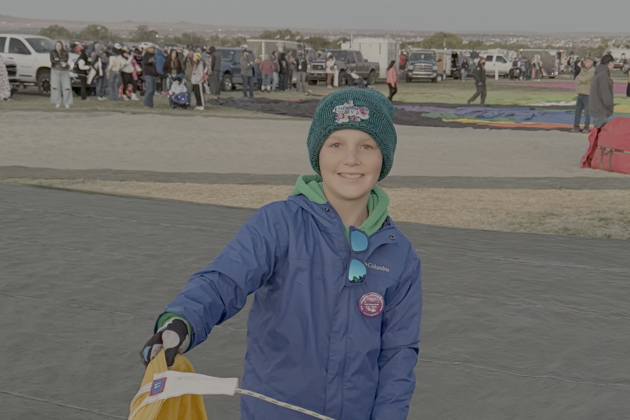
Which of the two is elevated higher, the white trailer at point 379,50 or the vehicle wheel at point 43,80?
the white trailer at point 379,50

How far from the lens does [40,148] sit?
13914 millimetres

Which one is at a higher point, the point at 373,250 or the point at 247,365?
the point at 373,250

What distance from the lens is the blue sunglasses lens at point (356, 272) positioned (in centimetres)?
225

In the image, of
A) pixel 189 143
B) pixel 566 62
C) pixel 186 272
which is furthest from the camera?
pixel 566 62

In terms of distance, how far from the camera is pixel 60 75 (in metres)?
20.7

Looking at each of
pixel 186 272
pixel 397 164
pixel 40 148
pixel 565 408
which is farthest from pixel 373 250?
pixel 40 148

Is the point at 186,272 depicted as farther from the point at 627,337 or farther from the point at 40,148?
the point at 40,148

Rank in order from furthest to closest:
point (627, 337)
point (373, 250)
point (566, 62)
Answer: point (566, 62) < point (627, 337) < point (373, 250)

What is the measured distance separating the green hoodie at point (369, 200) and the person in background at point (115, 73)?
70.5 ft

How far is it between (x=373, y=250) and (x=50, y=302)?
10.8 ft

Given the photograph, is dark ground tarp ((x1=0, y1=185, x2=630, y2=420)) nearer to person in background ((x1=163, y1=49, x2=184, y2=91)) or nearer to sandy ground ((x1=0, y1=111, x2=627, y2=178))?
sandy ground ((x1=0, y1=111, x2=627, y2=178))

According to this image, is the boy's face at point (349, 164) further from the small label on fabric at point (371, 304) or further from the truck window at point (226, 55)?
the truck window at point (226, 55)

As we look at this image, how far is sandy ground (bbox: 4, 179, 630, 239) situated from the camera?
27.5 ft

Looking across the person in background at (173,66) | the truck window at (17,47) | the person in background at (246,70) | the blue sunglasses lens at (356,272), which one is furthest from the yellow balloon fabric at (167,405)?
the person in background at (246,70)
